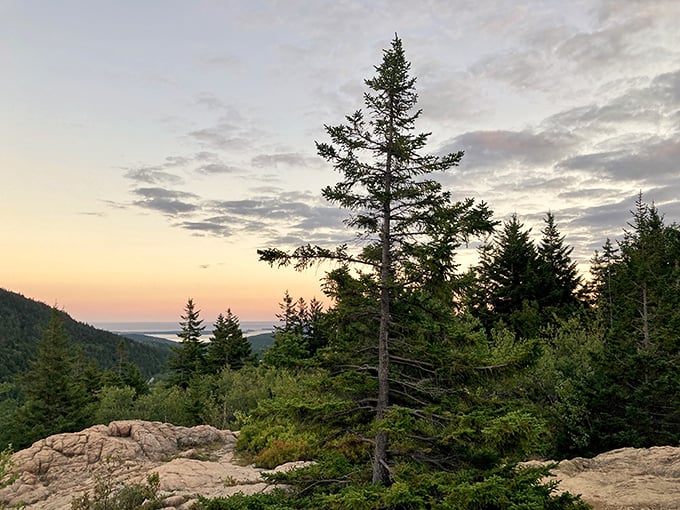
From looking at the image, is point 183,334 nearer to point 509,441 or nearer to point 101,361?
point 509,441

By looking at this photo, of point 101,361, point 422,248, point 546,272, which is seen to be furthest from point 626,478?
point 101,361

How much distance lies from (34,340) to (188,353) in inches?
5596

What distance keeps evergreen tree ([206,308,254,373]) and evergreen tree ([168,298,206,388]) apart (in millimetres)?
1308

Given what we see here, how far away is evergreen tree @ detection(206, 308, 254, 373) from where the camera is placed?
5362cm

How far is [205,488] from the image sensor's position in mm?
13656

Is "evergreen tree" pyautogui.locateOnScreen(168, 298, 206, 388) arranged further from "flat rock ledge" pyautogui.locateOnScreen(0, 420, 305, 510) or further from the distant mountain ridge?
the distant mountain ridge

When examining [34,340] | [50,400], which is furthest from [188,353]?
[34,340]

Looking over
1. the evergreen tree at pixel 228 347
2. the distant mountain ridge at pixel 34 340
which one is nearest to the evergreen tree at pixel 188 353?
the evergreen tree at pixel 228 347

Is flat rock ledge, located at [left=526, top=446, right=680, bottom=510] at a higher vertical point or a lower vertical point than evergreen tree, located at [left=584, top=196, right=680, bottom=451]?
lower

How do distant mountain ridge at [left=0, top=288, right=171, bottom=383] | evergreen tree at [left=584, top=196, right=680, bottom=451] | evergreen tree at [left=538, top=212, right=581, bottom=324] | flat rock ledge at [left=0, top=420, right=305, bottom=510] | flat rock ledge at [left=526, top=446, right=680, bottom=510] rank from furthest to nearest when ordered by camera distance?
distant mountain ridge at [left=0, top=288, right=171, bottom=383] < evergreen tree at [left=538, top=212, right=581, bottom=324] < evergreen tree at [left=584, top=196, right=680, bottom=451] < flat rock ledge at [left=0, top=420, right=305, bottom=510] < flat rock ledge at [left=526, top=446, right=680, bottom=510]

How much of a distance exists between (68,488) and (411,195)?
17.1m

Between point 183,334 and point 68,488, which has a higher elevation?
point 183,334

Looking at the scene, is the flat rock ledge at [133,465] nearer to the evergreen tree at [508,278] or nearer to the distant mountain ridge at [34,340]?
the evergreen tree at [508,278]

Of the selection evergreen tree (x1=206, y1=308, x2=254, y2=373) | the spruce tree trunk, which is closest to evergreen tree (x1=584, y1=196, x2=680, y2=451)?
the spruce tree trunk
